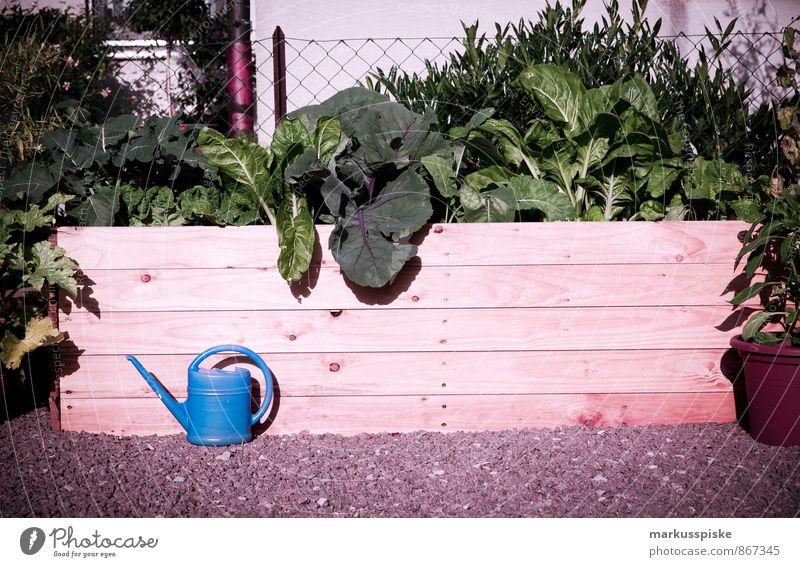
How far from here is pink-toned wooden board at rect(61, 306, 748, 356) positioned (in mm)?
2287

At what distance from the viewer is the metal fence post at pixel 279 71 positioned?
3249 mm

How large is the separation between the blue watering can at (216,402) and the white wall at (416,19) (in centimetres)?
202

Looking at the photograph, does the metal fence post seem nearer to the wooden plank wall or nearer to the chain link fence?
the chain link fence

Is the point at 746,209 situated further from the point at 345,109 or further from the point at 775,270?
the point at 345,109

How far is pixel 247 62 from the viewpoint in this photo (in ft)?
12.3

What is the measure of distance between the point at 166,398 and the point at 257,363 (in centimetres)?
29

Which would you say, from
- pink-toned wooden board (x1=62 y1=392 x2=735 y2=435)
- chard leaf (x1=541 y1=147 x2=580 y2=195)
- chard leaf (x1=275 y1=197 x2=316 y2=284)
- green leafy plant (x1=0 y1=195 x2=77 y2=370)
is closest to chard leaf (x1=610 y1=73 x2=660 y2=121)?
chard leaf (x1=541 y1=147 x2=580 y2=195)

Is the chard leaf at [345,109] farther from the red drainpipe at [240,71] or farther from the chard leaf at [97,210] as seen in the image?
the red drainpipe at [240,71]

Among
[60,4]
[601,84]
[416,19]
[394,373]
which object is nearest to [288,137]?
[394,373]

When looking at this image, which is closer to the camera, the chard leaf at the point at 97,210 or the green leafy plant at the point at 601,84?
the chard leaf at the point at 97,210

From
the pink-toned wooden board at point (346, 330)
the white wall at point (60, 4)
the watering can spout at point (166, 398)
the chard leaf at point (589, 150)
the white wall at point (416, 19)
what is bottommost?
the watering can spout at point (166, 398)

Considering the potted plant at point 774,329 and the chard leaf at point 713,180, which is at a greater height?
the chard leaf at point 713,180

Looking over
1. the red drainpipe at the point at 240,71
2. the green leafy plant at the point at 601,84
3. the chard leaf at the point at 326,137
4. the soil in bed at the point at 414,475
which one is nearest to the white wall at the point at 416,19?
the red drainpipe at the point at 240,71

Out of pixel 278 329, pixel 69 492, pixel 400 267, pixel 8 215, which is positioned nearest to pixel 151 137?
pixel 8 215
